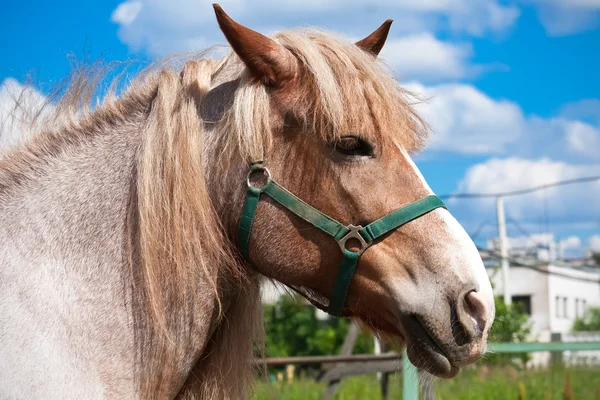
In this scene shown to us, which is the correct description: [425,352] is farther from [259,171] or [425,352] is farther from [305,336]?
[305,336]

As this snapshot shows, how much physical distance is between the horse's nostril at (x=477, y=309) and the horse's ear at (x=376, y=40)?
4.04 feet

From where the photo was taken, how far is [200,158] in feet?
8.64

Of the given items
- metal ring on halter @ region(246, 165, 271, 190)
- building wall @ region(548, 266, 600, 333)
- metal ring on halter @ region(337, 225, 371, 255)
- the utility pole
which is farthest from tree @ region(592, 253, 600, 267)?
metal ring on halter @ region(246, 165, 271, 190)

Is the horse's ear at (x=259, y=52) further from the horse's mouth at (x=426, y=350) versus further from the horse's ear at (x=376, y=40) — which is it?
the horse's mouth at (x=426, y=350)

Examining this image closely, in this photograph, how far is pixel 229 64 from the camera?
288 centimetres

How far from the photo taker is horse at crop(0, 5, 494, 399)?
243cm

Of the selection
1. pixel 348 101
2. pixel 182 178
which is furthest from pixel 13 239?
pixel 348 101

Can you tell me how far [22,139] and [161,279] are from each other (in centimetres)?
86

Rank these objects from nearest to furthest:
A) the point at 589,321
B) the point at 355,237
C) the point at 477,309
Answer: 1. the point at 477,309
2. the point at 355,237
3. the point at 589,321

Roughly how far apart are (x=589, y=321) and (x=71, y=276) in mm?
30655

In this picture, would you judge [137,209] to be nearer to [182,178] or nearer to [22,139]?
[182,178]

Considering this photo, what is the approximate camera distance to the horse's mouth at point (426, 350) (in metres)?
2.49

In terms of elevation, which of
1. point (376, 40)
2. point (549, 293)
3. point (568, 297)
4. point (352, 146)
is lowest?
point (352, 146)

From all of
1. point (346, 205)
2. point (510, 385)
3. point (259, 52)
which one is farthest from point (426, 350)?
point (510, 385)
